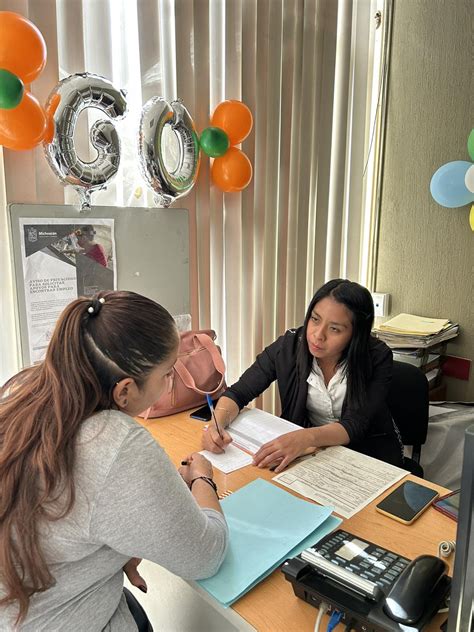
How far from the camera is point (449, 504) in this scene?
3.50ft

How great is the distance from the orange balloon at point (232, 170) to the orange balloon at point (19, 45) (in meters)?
0.80

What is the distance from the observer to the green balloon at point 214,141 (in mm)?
1801

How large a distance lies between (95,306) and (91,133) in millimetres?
990

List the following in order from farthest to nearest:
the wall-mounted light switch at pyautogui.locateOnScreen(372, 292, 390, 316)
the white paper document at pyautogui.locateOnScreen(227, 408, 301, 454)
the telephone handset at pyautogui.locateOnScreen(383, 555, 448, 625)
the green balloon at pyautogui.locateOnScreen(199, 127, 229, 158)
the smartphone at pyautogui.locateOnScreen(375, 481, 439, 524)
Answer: the wall-mounted light switch at pyautogui.locateOnScreen(372, 292, 390, 316), the green balloon at pyautogui.locateOnScreen(199, 127, 229, 158), the white paper document at pyautogui.locateOnScreen(227, 408, 301, 454), the smartphone at pyautogui.locateOnScreen(375, 481, 439, 524), the telephone handset at pyautogui.locateOnScreen(383, 555, 448, 625)

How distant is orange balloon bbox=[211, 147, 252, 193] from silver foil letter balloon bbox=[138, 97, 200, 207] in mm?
142

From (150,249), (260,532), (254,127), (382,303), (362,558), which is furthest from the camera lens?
(382,303)

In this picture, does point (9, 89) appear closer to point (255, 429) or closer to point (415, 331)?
point (255, 429)

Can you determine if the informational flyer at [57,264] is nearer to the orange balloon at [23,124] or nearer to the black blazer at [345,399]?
the orange balloon at [23,124]

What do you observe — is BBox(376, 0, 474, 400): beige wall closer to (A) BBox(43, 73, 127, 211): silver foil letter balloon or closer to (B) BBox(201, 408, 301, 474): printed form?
(B) BBox(201, 408, 301, 474): printed form

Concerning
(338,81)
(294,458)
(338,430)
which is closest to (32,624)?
(294,458)

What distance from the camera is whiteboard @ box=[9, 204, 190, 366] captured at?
1.70 m

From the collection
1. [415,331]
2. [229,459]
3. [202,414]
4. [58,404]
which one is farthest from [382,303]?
[58,404]

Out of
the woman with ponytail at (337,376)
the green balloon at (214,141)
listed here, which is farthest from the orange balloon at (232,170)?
the woman with ponytail at (337,376)

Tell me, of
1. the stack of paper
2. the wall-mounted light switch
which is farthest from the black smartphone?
the wall-mounted light switch
